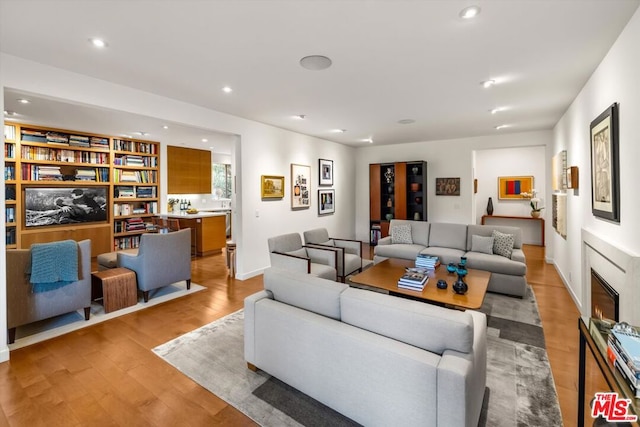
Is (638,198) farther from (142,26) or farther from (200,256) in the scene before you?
(200,256)

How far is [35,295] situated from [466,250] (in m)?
5.65

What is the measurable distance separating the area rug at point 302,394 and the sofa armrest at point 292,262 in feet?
3.07

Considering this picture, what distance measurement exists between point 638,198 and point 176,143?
757 cm

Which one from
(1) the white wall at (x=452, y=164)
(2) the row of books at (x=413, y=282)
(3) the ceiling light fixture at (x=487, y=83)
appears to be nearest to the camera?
(2) the row of books at (x=413, y=282)

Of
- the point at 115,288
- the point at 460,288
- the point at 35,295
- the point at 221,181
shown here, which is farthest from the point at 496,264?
the point at 221,181

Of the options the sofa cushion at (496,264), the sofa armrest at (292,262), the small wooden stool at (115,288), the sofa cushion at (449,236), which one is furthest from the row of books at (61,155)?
the sofa cushion at (496,264)

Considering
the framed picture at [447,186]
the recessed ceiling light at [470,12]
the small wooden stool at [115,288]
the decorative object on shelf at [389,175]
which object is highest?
the recessed ceiling light at [470,12]

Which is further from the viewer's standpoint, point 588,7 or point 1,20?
point 1,20

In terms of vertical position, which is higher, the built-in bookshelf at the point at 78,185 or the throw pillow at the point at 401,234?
the built-in bookshelf at the point at 78,185

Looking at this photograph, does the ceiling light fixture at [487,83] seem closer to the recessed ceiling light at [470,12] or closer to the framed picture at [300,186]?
the recessed ceiling light at [470,12]

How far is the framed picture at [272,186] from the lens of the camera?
5.20 metres

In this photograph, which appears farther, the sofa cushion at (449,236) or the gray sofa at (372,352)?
the sofa cushion at (449,236)

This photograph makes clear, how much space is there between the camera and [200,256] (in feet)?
21.6

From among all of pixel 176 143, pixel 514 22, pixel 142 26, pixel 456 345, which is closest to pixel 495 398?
pixel 456 345
